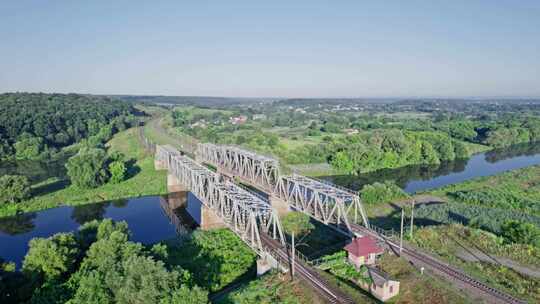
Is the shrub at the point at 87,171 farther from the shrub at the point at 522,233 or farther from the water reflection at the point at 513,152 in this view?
the water reflection at the point at 513,152

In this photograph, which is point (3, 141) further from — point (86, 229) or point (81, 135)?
point (86, 229)

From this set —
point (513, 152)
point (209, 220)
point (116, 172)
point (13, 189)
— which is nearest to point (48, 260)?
point (209, 220)

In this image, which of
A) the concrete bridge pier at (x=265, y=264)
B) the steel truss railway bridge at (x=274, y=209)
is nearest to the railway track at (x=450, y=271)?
the steel truss railway bridge at (x=274, y=209)

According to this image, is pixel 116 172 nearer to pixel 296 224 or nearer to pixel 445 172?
pixel 296 224

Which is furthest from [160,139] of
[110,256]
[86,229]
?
[110,256]

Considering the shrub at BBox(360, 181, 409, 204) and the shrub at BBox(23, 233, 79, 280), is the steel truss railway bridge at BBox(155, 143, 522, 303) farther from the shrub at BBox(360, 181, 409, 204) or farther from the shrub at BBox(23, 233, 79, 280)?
the shrub at BBox(23, 233, 79, 280)

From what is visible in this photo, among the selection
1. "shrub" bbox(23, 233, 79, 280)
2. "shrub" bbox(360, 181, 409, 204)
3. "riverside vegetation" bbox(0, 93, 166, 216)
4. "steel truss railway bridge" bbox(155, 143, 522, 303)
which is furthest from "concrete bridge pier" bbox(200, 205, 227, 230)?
"shrub" bbox(360, 181, 409, 204)

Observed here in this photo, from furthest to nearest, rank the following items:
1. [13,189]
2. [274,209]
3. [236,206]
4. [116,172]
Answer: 1. [116,172]
2. [13,189]
3. [236,206]
4. [274,209]
